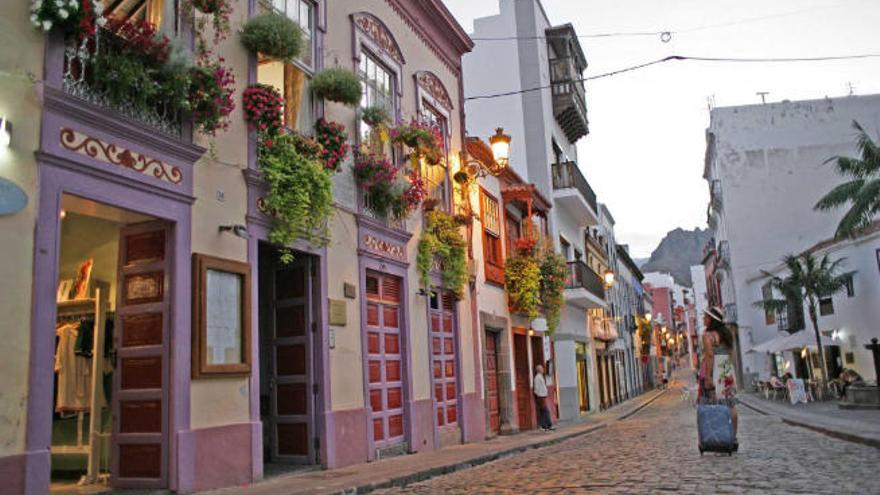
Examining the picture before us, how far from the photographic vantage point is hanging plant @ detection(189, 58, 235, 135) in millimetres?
7914

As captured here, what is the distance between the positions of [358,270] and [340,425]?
8.00 feet

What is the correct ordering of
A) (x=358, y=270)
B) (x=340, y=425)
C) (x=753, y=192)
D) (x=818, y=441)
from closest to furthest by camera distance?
1. (x=340, y=425)
2. (x=358, y=270)
3. (x=818, y=441)
4. (x=753, y=192)

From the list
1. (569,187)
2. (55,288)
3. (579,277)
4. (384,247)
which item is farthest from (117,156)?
(569,187)

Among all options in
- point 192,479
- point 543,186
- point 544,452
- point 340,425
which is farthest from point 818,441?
point 543,186

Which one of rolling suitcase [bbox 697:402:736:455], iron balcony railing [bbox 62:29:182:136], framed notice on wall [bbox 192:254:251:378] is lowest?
rolling suitcase [bbox 697:402:736:455]

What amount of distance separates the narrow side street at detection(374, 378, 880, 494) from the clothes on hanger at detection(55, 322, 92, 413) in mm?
3861

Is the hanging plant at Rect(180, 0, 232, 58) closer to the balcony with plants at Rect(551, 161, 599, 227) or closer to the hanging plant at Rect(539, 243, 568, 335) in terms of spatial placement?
the hanging plant at Rect(539, 243, 568, 335)

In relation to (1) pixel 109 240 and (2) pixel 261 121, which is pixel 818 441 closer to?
(2) pixel 261 121

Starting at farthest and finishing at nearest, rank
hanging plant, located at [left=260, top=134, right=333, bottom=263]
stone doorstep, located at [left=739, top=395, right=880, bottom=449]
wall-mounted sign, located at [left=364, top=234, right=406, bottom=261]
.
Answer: wall-mounted sign, located at [left=364, top=234, right=406, bottom=261] → stone doorstep, located at [left=739, top=395, right=880, bottom=449] → hanging plant, located at [left=260, top=134, right=333, bottom=263]

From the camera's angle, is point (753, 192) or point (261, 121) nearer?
point (261, 121)

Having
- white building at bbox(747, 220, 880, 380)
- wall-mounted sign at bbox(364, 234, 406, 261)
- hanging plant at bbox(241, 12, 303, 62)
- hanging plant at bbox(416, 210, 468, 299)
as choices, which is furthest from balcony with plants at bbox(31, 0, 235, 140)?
white building at bbox(747, 220, 880, 380)

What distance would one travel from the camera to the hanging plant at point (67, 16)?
6414 millimetres

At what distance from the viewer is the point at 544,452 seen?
13695 mm

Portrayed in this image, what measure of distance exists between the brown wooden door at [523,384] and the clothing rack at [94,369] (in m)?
12.5
